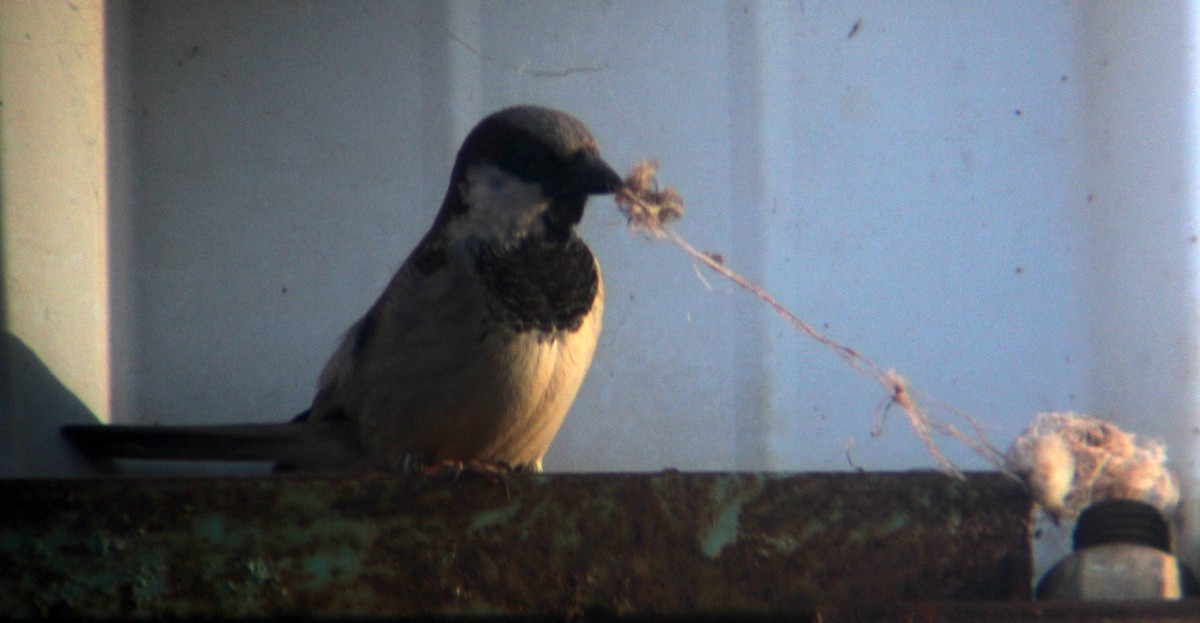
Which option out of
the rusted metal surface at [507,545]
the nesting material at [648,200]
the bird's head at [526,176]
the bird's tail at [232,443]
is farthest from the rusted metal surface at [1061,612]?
the bird's tail at [232,443]

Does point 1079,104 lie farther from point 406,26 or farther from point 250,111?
point 250,111

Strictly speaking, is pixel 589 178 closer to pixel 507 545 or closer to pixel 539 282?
pixel 539 282

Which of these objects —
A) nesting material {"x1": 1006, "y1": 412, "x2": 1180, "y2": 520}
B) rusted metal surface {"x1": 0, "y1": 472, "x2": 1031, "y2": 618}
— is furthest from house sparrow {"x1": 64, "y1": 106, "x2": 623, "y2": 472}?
nesting material {"x1": 1006, "y1": 412, "x2": 1180, "y2": 520}

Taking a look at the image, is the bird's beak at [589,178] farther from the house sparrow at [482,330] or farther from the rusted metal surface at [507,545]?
the rusted metal surface at [507,545]

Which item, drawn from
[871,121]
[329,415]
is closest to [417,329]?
[329,415]

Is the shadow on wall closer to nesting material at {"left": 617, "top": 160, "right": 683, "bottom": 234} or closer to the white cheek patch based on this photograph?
the white cheek patch

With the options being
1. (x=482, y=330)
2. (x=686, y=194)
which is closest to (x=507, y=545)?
(x=482, y=330)
